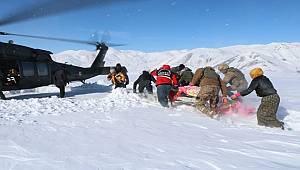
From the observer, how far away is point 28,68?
39.5 ft

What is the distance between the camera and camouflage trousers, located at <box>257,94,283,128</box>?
7.61 metres

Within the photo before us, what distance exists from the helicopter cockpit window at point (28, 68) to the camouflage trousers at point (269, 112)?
8.61m

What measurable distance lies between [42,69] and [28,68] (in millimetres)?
722

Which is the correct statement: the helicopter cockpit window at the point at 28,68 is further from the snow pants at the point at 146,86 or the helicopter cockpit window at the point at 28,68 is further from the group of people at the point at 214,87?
the snow pants at the point at 146,86

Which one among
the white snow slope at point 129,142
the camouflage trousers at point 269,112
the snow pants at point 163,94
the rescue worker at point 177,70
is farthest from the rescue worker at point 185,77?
the camouflage trousers at point 269,112

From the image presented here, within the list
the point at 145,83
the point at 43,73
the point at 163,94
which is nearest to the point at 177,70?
the point at 145,83

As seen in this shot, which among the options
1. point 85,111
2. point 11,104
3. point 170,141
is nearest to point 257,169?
point 170,141

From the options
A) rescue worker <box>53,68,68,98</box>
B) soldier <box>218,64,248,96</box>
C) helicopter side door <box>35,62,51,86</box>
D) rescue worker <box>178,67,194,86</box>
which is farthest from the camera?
helicopter side door <box>35,62,51,86</box>

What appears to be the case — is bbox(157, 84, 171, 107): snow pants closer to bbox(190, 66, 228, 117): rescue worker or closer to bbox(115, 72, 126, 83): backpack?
bbox(190, 66, 228, 117): rescue worker

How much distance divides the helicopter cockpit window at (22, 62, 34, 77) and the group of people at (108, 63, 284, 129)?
167 inches

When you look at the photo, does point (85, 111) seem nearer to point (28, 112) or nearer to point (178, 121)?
point (28, 112)

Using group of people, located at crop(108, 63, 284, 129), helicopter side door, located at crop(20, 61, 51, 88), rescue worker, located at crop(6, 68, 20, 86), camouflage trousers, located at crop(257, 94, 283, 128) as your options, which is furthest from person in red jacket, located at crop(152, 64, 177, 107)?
rescue worker, located at crop(6, 68, 20, 86)

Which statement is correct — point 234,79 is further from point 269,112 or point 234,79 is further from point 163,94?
point 269,112

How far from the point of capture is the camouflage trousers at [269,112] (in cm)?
761
